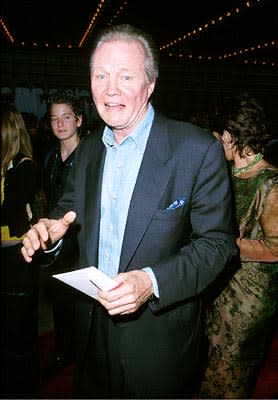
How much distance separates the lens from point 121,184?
5.30 ft

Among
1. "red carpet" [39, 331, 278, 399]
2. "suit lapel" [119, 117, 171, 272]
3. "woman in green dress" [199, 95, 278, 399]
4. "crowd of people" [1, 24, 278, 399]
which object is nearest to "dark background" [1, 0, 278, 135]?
"woman in green dress" [199, 95, 278, 399]

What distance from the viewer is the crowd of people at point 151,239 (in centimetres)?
146

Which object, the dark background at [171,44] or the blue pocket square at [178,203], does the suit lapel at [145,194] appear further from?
the dark background at [171,44]

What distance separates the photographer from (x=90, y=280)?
1.24 metres

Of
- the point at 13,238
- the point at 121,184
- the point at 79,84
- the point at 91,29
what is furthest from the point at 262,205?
the point at 79,84

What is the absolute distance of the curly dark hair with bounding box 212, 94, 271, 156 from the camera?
225 centimetres

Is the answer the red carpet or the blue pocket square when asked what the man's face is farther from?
the red carpet

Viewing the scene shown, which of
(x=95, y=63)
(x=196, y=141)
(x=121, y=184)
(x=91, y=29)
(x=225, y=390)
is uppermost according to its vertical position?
(x=91, y=29)

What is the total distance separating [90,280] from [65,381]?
6.76 feet

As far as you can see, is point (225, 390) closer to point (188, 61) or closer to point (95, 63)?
point (95, 63)

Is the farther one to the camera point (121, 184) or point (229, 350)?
point (229, 350)

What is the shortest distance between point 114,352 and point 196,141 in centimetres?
95

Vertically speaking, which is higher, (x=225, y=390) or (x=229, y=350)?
(x=229, y=350)

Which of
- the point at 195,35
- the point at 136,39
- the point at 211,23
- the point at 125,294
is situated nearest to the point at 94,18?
the point at 211,23
